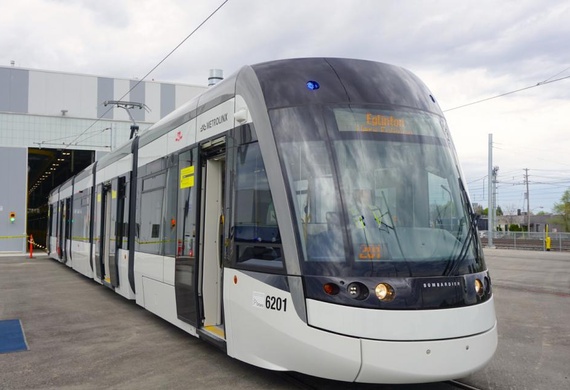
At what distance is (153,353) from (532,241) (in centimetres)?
3894

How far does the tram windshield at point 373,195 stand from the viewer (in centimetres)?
482

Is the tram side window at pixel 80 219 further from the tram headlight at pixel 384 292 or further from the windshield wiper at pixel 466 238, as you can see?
the tram headlight at pixel 384 292

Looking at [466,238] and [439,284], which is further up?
[466,238]

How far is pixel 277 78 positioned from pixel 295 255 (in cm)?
184

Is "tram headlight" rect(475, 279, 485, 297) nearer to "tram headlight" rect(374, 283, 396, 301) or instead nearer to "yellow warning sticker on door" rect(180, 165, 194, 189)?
"tram headlight" rect(374, 283, 396, 301)

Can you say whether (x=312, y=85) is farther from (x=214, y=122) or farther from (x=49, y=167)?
(x=49, y=167)

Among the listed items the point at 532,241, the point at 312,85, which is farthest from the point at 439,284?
the point at 532,241

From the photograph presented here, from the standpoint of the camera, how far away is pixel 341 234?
4828mm

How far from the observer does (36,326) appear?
9023 mm

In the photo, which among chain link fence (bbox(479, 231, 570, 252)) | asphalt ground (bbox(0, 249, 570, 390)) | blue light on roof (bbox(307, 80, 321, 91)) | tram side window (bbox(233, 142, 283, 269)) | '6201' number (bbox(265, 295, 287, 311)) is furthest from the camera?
chain link fence (bbox(479, 231, 570, 252))

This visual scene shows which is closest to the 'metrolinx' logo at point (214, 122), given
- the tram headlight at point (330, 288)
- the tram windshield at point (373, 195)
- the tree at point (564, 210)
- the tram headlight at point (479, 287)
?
the tram windshield at point (373, 195)

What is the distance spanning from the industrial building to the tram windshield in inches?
985

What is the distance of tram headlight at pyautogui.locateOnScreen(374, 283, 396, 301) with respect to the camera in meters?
4.64

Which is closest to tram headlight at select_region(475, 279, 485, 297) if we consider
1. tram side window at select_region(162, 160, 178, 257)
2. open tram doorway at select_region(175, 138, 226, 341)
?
open tram doorway at select_region(175, 138, 226, 341)
